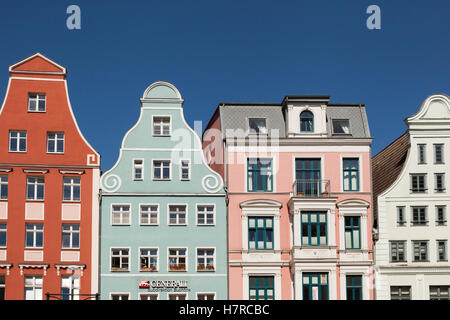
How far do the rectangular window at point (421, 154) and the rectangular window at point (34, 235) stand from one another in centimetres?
2305

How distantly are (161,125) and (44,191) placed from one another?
799cm

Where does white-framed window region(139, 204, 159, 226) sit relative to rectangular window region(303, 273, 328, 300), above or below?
above

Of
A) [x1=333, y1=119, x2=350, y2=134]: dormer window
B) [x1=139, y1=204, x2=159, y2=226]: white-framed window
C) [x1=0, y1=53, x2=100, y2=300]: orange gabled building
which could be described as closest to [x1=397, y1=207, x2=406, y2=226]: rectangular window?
[x1=333, y1=119, x2=350, y2=134]: dormer window

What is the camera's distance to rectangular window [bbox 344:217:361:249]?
50562mm

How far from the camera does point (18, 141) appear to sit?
1956 inches

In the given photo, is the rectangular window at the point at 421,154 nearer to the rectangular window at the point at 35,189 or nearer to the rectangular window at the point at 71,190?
the rectangular window at the point at 71,190

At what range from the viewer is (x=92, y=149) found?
164ft

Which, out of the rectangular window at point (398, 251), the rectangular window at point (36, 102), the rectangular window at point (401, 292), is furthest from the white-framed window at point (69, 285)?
the rectangular window at point (398, 251)

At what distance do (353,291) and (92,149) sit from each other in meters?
17.6

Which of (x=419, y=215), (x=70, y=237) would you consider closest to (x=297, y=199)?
(x=419, y=215)

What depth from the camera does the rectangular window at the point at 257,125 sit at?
52494 millimetres

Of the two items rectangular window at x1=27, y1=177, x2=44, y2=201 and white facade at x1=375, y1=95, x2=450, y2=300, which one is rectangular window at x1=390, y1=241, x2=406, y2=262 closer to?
white facade at x1=375, y1=95, x2=450, y2=300

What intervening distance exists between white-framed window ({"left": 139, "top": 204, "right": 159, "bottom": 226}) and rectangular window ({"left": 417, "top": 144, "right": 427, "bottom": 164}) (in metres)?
16.3
